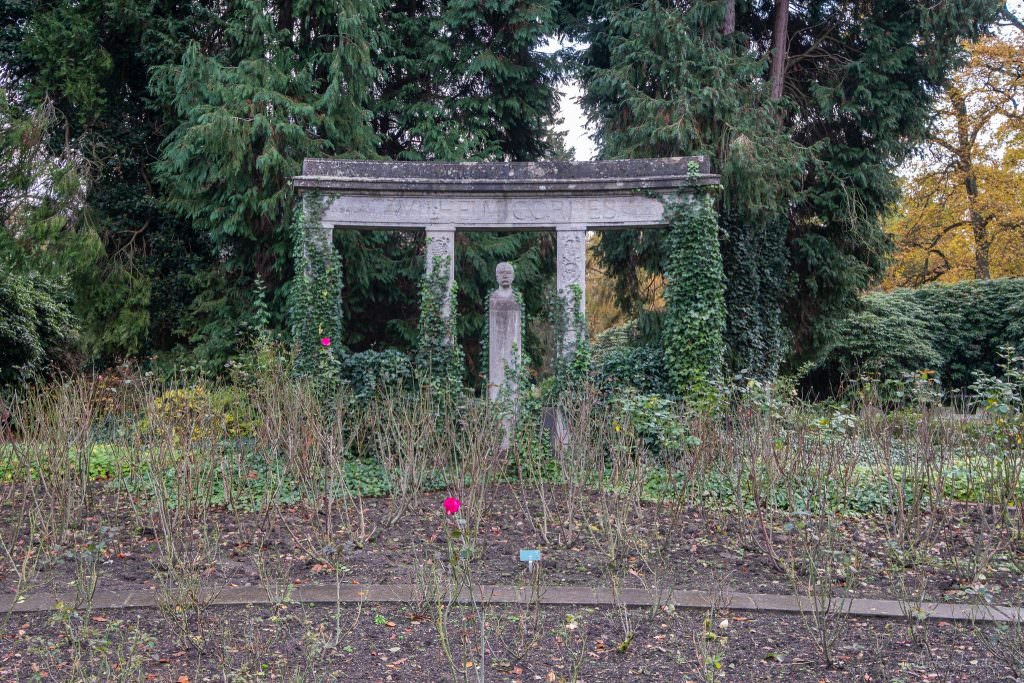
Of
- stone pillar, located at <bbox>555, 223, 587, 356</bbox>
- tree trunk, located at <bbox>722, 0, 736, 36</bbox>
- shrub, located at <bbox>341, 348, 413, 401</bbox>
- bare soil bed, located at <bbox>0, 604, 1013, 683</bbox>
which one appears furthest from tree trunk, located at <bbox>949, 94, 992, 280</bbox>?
bare soil bed, located at <bbox>0, 604, 1013, 683</bbox>

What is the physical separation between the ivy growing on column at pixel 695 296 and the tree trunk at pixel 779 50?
5715 millimetres

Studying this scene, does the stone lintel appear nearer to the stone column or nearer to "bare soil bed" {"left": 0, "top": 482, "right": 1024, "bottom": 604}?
the stone column

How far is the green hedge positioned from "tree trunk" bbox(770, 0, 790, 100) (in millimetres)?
5017

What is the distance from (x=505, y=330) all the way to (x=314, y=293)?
2418 mm

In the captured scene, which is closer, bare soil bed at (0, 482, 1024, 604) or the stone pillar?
bare soil bed at (0, 482, 1024, 604)

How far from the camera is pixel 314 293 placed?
10508mm

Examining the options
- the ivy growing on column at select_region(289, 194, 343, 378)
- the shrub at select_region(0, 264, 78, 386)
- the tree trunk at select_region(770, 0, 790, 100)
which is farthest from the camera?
the tree trunk at select_region(770, 0, 790, 100)

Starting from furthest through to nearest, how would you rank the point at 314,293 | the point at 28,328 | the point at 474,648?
1. the point at 28,328
2. the point at 314,293
3. the point at 474,648

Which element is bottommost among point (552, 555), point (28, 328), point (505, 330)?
point (552, 555)

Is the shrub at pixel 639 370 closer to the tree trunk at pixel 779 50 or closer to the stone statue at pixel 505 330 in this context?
the stone statue at pixel 505 330

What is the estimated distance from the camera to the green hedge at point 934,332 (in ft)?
57.7

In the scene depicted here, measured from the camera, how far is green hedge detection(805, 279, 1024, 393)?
17578 mm

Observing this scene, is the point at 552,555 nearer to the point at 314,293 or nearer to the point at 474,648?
the point at 474,648

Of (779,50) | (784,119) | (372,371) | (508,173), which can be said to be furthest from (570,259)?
(779,50)
